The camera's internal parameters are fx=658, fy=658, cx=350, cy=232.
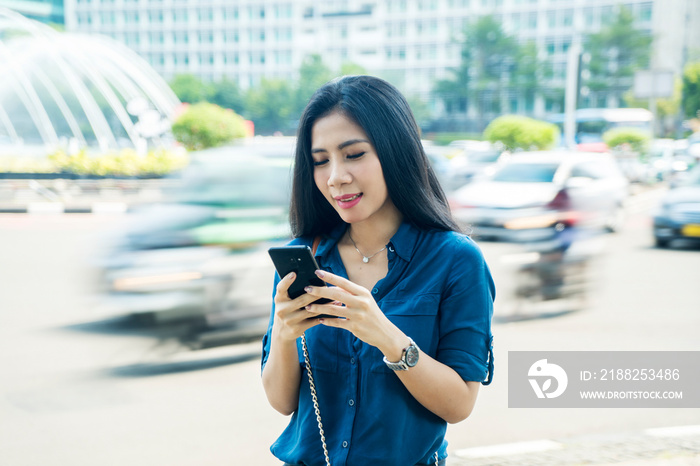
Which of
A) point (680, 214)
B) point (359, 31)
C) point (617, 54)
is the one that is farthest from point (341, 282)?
point (359, 31)

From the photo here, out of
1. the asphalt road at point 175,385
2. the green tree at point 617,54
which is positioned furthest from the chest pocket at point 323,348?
the green tree at point 617,54

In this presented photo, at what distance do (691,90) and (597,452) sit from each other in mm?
46930

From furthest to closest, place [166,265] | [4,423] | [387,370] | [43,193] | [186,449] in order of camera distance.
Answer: [43,193], [166,265], [4,423], [186,449], [387,370]

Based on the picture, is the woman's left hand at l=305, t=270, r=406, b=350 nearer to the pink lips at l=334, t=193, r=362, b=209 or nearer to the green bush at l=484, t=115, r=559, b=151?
the pink lips at l=334, t=193, r=362, b=209

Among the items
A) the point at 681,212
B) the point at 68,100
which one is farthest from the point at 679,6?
the point at 681,212

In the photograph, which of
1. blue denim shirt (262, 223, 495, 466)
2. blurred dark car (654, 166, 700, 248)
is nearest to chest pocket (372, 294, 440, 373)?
blue denim shirt (262, 223, 495, 466)

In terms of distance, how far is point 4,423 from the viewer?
3.67 meters

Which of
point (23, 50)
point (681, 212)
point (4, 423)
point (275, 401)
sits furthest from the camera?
point (23, 50)

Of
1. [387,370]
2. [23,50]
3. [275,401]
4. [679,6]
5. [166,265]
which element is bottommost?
[166,265]

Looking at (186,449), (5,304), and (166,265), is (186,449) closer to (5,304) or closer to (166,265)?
(166,265)

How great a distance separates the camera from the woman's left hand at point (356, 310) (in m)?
1.27

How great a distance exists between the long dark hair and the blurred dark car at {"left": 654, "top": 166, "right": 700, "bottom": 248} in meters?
9.22

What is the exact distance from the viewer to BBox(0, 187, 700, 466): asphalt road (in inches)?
136

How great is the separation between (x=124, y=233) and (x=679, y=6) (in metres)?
66.1
